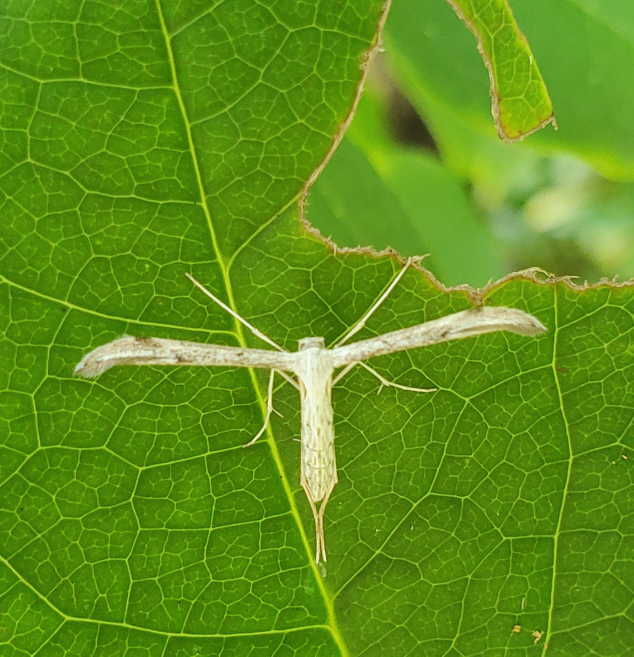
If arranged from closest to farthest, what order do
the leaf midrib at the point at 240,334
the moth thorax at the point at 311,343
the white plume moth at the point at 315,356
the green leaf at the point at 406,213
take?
1. the leaf midrib at the point at 240,334
2. the white plume moth at the point at 315,356
3. the moth thorax at the point at 311,343
4. the green leaf at the point at 406,213

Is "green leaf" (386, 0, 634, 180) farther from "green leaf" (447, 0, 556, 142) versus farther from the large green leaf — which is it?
the large green leaf

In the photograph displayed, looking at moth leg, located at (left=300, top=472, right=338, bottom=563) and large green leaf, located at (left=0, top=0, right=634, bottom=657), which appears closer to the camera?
large green leaf, located at (left=0, top=0, right=634, bottom=657)

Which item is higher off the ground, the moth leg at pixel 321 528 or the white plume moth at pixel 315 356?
the white plume moth at pixel 315 356


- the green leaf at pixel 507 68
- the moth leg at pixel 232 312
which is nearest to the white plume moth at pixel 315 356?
the moth leg at pixel 232 312

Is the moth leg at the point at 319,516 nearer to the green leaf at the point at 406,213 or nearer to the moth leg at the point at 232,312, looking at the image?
the moth leg at the point at 232,312

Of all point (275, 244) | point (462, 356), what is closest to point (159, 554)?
point (275, 244)

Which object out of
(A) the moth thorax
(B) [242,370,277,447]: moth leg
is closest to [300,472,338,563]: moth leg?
(B) [242,370,277,447]: moth leg
